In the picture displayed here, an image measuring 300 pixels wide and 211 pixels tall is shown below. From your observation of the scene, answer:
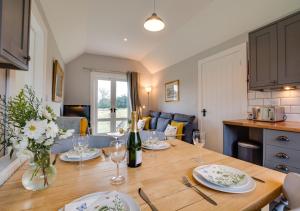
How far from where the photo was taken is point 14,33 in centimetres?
93

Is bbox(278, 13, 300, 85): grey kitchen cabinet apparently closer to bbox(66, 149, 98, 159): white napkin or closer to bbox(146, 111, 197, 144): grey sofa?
bbox(146, 111, 197, 144): grey sofa

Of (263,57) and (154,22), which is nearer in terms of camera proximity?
(263,57)

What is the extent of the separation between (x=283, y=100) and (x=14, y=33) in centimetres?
294

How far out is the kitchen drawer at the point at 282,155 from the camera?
1.49 meters

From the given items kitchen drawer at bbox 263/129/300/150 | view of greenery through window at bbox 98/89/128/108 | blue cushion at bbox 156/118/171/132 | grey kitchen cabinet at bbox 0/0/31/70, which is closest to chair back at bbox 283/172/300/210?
kitchen drawer at bbox 263/129/300/150

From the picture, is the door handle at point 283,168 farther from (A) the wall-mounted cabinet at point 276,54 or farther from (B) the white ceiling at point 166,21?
(B) the white ceiling at point 166,21

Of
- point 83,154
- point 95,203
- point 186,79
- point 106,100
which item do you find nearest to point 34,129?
point 95,203

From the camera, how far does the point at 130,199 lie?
56 centimetres

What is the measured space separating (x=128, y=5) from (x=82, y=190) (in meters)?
2.87

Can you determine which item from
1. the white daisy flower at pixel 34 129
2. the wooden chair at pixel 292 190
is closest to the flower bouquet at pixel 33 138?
the white daisy flower at pixel 34 129

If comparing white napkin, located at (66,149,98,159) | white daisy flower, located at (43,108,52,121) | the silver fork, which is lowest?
the silver fork

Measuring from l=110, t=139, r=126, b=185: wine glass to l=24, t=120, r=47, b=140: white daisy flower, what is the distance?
324mm

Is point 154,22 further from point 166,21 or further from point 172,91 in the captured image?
point 172,91

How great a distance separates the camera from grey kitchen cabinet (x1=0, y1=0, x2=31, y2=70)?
0.78 metres
